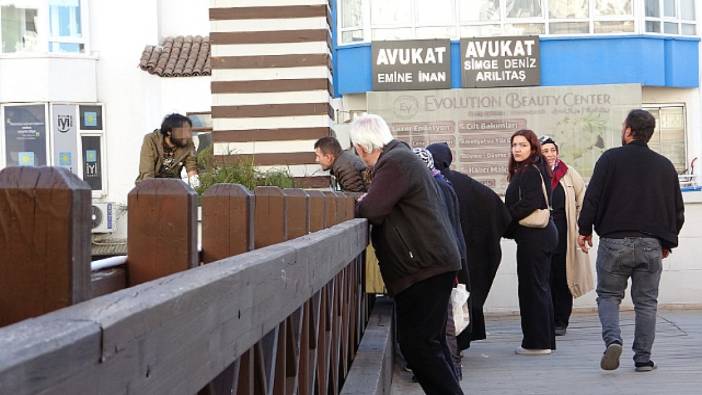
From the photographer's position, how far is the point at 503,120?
25219 mm

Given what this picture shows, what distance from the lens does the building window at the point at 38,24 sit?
32.7 metres

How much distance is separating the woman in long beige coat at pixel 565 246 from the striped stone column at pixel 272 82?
8.31ft

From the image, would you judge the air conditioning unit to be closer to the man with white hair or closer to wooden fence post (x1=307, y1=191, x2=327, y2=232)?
the man with white hair

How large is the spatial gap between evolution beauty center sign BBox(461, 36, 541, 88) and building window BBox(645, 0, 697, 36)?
345 centimetres

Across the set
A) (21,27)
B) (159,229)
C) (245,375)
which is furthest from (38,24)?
(159,229)

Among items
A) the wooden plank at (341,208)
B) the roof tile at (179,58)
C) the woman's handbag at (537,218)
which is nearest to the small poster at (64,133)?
the roof tile at (179,58)

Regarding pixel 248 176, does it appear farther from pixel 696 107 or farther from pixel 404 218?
pixel 696 107

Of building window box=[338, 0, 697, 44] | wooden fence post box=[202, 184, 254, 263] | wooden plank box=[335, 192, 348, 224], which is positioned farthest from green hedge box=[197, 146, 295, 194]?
building window box=[338, 0, 697, 44]

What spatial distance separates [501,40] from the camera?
31859mm

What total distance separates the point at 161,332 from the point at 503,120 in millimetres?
23758

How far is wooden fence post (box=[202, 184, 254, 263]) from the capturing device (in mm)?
3033

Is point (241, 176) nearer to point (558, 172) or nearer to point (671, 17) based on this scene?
point (558, 172)

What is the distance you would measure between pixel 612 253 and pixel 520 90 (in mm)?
17075

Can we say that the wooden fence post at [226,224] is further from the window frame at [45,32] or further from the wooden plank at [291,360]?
the window frame at [45,32]
